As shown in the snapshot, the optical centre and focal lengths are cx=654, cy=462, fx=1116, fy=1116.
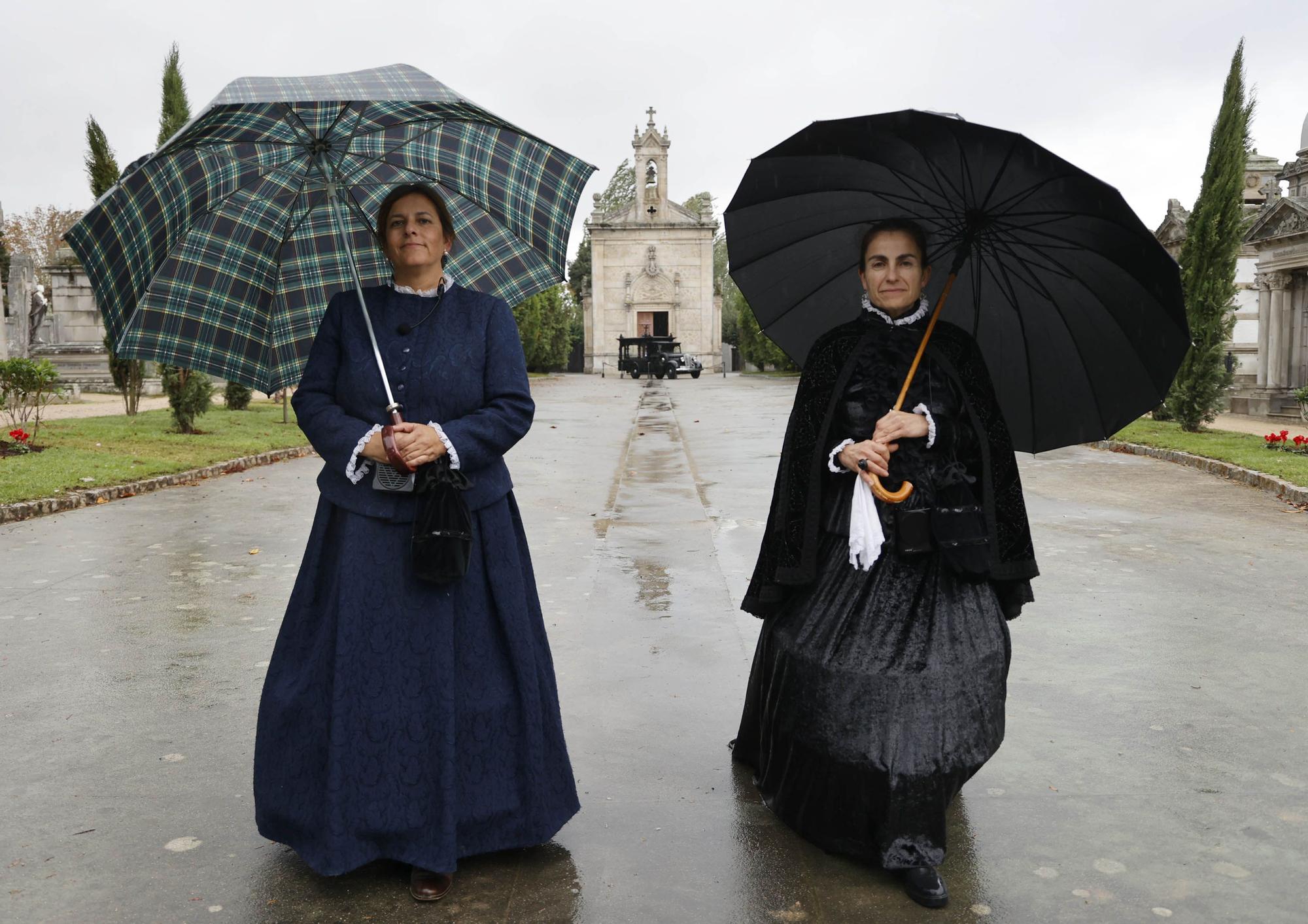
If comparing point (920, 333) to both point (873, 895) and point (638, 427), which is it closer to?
point (873, 895)

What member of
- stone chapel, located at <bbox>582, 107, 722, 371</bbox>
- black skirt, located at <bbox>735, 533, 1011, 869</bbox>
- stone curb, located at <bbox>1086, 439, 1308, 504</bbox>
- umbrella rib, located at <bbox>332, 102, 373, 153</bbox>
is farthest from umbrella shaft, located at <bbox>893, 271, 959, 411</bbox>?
stone chapel, located at <bbox>582, 107, 722, 371</bbox>

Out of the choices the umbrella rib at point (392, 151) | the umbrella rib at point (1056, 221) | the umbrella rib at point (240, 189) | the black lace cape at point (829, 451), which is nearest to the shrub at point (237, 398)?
the umbrella rib at point (240, 189)

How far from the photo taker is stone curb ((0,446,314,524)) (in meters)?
9.84

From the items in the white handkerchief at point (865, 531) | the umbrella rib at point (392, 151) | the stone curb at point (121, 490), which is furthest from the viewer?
the stone curb at point (121, 490)

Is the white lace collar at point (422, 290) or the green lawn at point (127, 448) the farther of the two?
the green lawn at point (127, 448)

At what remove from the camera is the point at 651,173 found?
5847 cm

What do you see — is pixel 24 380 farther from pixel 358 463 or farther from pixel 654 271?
pixel 654 271

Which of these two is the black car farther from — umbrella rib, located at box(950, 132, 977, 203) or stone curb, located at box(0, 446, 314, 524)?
umbrella rib, located at box(950, 132, 977, 203)

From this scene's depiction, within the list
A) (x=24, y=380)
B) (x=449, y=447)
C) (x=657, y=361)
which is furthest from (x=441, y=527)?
(x=657, y=361)

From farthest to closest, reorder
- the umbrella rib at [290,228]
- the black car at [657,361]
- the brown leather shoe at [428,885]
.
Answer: the black car at [657,361] → the umbrella rib at [290,228] → the brown leather shoe at [428,885]

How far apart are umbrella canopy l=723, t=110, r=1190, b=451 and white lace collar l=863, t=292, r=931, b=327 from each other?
167 millimetres

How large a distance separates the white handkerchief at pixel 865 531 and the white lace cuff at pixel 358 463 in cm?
136

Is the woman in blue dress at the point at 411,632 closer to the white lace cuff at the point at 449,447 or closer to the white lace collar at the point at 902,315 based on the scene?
the white lace cuff at the point at 449,447

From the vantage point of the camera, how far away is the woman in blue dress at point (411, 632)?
3.03m
